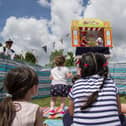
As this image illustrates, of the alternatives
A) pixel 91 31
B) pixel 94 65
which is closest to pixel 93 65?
pixel 94 65

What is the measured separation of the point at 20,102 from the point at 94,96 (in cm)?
59

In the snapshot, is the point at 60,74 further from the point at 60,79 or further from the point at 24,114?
the point at 24,114

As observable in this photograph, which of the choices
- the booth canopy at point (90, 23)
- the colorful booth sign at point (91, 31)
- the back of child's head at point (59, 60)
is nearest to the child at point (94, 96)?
the back of child's head at point (59, 60)

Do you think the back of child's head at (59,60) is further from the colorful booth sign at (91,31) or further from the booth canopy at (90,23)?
the booth canopy at (90,23)

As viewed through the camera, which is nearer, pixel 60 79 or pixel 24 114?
pixel 24 114

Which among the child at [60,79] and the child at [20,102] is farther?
the child at [60,79]

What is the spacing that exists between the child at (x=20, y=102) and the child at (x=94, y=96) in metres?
0.36

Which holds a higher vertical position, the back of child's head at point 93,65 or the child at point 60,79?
the back of child's head at point 93,65

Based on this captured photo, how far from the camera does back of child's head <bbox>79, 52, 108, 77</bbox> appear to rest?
1.70 metres

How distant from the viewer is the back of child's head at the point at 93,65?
5.57 ft

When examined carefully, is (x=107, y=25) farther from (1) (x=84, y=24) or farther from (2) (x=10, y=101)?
(2) (x=10, y=101)

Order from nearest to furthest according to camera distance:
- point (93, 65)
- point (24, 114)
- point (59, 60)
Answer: point (24, 114) < point (93, 65) < point (59, 60)

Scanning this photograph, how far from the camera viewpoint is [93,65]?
66.9 inches

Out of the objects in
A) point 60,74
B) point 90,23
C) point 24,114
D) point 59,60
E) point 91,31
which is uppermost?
point 90,23
